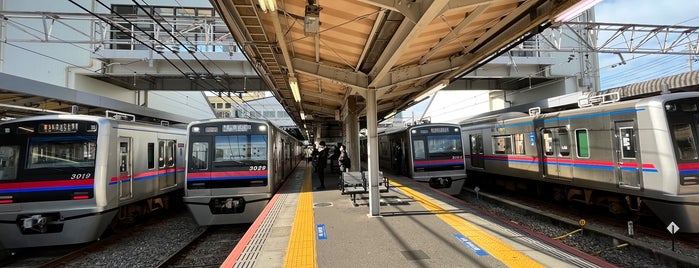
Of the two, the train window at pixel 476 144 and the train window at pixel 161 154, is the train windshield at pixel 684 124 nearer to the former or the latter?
the train window at pixel 476 144

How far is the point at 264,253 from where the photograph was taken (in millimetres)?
5094

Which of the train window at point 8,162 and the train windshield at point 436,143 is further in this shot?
the train windshield at point 436,143

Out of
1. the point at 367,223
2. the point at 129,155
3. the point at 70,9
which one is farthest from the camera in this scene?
the point at 70,9

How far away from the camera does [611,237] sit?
22.7 ft

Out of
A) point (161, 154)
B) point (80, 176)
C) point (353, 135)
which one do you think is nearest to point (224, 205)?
point (80, 176)

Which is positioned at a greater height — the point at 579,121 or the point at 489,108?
the point at 489,108


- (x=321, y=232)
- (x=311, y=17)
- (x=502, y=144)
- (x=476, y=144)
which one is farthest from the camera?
(x=476, y=144)

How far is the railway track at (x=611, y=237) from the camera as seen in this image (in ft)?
19.7

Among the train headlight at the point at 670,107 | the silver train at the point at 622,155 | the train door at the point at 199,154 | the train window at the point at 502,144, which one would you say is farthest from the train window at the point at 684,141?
the train door at the point at 199,154

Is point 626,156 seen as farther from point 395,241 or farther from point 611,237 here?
point 395,241

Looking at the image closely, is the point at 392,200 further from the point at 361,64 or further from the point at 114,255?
the point at 114,255

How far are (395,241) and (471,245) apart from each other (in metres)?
1.09

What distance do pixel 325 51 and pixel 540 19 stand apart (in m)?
3.55

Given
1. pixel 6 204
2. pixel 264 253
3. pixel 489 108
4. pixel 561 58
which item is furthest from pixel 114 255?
pixel 489 108
